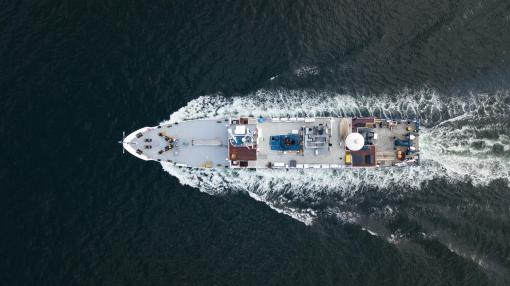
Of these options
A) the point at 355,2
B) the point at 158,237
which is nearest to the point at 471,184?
the point at 355,2

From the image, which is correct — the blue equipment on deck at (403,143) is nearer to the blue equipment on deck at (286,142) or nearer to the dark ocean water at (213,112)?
the dark ocean water at (213,112)

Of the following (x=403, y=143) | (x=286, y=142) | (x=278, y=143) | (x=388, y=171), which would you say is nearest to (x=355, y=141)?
(x=403, y=143)

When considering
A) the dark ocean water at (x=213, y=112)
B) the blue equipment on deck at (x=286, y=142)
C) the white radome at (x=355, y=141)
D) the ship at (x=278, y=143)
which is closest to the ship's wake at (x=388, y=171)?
the dark ocean water at (x=213, y=112)

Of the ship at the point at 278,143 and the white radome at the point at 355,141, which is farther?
the ship at the point at 278,143

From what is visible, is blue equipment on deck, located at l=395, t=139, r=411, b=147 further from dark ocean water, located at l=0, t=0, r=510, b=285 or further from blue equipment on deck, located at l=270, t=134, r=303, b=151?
blue equipment on deck, located at l=270, t=134, r=303, b=151

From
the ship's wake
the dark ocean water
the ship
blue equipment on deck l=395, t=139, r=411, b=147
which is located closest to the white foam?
the ship's wake

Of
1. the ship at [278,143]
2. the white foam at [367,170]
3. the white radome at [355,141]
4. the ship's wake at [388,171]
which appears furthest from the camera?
the white foam at [367,170]

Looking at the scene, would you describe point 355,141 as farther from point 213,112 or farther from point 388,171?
point 213,112

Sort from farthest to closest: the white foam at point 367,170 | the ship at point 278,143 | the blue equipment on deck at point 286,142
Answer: the white foam at point 367,170 → the ship at point 278,143 → the blue equipment on deck at point 286,142

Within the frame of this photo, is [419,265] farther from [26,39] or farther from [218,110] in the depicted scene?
[26,39]
